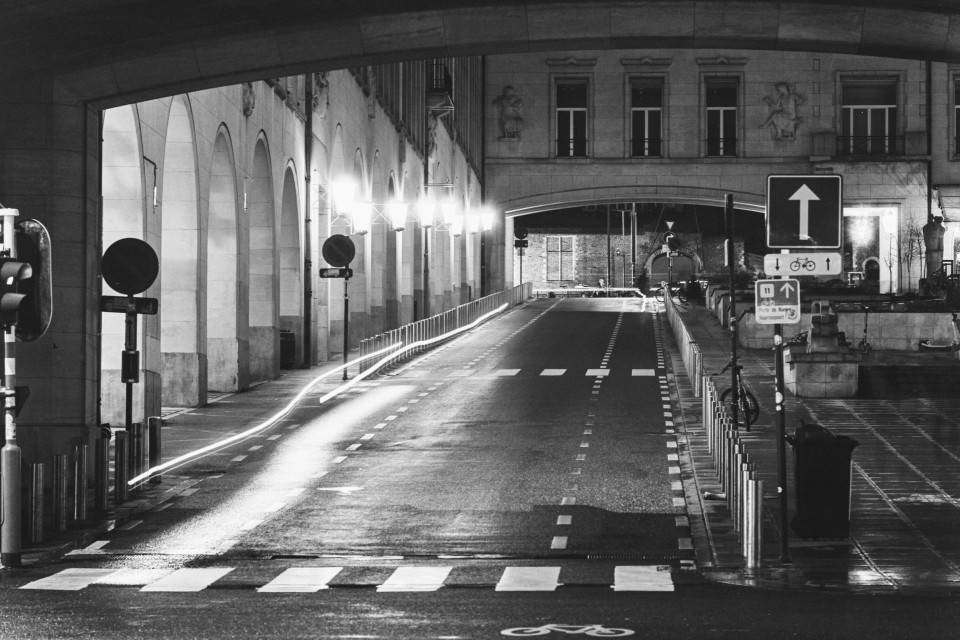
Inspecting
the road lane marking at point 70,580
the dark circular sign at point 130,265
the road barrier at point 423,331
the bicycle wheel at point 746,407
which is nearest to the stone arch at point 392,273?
the road barrier at point 423,331

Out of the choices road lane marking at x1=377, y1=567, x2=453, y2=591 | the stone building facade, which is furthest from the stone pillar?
the stone building facade

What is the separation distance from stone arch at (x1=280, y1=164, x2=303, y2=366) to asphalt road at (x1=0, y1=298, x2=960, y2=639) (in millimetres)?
11926

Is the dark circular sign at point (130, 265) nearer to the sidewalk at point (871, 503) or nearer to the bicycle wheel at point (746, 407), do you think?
the sidewalk at point (871, 503)

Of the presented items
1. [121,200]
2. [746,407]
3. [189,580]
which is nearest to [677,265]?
[746,407]

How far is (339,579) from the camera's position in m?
13.0

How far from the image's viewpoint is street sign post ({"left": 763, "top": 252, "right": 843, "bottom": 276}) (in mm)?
14336

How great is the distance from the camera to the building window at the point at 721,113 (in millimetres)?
81750

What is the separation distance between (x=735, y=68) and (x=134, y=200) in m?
60.1

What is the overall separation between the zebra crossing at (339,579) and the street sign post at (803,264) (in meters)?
3.09

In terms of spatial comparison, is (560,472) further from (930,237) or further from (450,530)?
(930,237)

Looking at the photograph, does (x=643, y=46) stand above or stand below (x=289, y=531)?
above

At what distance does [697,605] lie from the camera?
11.5m

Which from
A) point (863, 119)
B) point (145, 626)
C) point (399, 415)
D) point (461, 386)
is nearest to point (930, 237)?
point (863, 119)

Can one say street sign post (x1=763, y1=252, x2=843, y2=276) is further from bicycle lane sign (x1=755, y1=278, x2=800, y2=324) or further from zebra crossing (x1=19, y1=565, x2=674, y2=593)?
zebra crossing (x1=19, y1=565, x2=674, y2=593)
